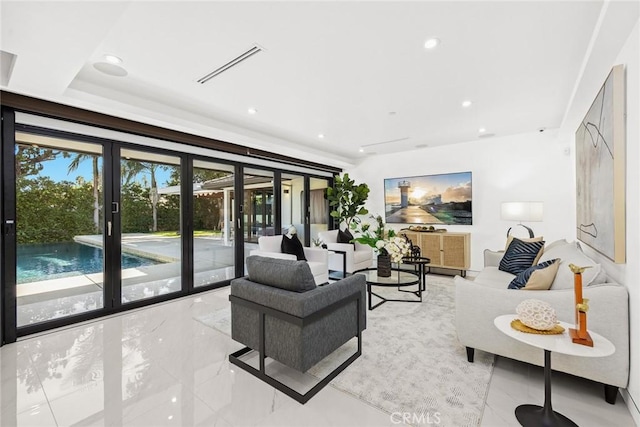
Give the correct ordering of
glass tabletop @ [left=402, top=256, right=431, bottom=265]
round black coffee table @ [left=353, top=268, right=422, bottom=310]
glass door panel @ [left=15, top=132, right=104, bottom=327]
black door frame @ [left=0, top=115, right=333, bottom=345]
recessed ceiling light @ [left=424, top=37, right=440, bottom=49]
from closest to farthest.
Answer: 1. recessed ceiling light @ [left=424, top=37, right=440, bottom=49]
2. black door frame @ [left=0, top=115, right=333, bottom=345]
3. glass door panel @ [left=15, top=132, right=104, bottom=327]
4. round black coffee table @ [left=353, top=268, right=422, bottom=310]
5. glass tabletop @ [left=402, top=256, right=431, bottom=265]

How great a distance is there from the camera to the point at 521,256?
337 cm

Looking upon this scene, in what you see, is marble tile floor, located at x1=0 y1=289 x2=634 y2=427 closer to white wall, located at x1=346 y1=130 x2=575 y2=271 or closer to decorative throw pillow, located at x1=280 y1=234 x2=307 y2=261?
decorative throw pillow, located at x1=280 y1=234 x2=307 y2=261

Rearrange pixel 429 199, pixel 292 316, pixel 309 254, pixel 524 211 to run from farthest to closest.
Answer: pixel 429 199, pixel 309 254, pixel 524 211, pixel 292 316

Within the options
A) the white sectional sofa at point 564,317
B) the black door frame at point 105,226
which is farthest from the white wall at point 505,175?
the black door frame at point 105,226

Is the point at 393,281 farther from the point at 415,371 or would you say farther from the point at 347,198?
the point at 347,198

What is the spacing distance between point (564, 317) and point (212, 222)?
4578 millimetres

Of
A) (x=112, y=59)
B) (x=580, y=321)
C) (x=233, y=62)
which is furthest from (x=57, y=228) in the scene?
(x=580, y=321)

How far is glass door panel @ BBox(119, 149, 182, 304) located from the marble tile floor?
1.21 m

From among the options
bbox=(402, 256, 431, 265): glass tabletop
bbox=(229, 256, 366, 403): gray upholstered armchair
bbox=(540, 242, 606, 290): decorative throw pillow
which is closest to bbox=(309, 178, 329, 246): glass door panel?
bbox=(402, 256, 431, 265): glass tabletop

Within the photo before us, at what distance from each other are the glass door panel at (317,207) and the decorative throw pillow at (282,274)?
15.0ft

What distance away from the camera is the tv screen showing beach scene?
5.48 metres

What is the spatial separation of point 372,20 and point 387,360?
2613mm

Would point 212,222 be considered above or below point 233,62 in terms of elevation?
below

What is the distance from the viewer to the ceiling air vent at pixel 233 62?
7.38 feet
